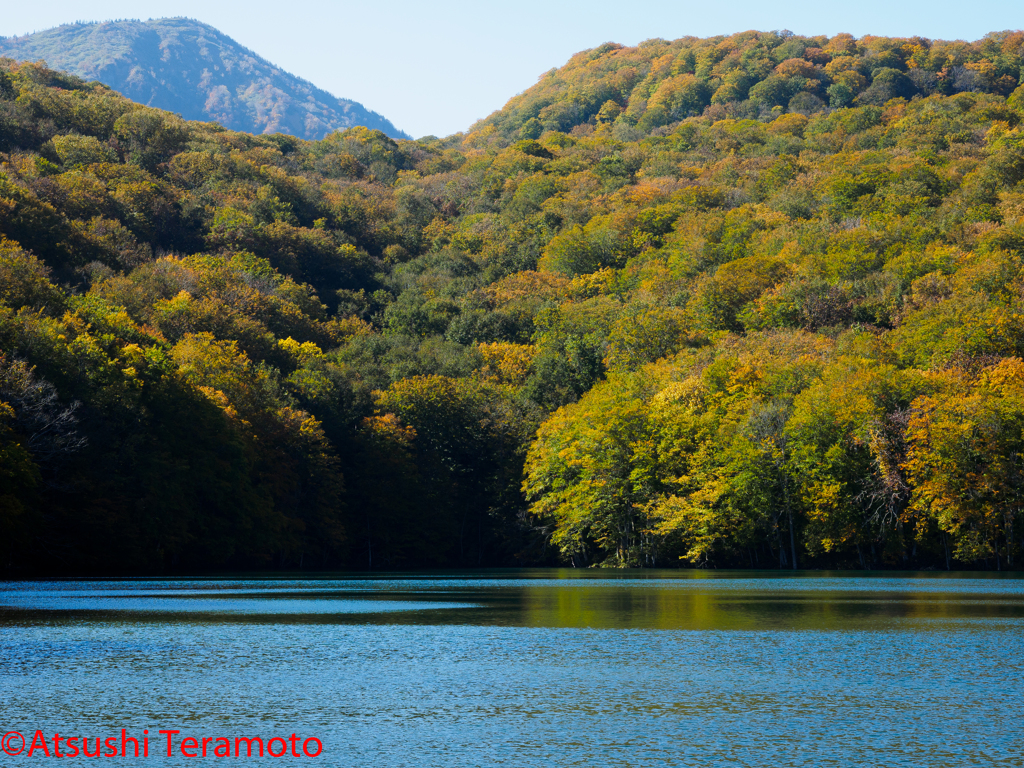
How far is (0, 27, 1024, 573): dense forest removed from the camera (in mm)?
60125

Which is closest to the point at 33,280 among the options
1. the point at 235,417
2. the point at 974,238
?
the point at 235,417

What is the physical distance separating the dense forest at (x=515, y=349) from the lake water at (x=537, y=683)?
2965 centimetres

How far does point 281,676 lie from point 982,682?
1147 centimetres

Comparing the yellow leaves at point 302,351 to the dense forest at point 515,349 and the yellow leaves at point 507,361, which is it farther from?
the yellow leaves at point 507,361

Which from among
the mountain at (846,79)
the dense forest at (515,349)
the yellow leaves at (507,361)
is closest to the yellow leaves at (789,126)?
the dense forest at (515,349)

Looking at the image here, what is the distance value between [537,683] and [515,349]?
89927mm

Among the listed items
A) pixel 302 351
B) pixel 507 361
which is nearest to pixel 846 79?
pixel 507 361

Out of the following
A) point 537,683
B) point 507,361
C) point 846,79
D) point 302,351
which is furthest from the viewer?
point 846,79

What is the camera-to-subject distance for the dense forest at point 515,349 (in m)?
60.1

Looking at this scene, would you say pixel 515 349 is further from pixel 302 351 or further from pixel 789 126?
pixel 789 126

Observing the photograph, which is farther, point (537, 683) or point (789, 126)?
point (789, 126)

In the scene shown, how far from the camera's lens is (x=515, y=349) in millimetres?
105438

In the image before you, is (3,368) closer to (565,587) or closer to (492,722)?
(565,587)

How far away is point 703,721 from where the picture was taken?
42.3ft
